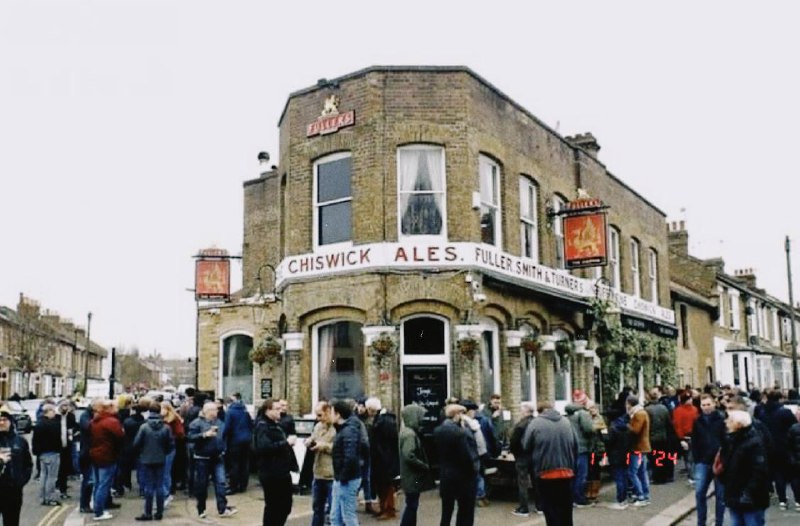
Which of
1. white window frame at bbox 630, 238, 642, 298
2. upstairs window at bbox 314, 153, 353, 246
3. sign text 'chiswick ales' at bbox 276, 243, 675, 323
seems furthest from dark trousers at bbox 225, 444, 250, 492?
white window frame at bbox 630, 238, 642, 298

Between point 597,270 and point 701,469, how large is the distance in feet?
40.8

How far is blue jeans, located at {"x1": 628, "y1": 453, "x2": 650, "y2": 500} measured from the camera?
1280 cm

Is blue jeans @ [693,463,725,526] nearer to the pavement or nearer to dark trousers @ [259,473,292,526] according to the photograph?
the pavement

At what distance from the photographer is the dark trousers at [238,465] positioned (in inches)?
570

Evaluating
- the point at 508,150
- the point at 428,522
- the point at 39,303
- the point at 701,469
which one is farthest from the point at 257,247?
the point at 39,303

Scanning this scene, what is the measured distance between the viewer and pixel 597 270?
23.0 m

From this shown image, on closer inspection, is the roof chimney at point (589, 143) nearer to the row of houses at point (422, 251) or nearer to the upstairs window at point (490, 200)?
the row of houses at point (422, 251)

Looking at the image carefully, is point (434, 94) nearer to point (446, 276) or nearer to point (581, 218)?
point (446, 276)

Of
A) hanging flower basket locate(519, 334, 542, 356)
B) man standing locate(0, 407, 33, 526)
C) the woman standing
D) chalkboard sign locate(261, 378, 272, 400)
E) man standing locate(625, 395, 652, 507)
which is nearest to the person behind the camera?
man standing locate(0, 407, 33, 526)

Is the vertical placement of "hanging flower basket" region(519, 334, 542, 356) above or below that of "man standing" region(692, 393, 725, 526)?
above

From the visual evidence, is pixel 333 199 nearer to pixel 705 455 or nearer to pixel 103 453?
pixel 103 453

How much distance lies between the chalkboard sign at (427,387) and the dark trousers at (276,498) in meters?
6.17

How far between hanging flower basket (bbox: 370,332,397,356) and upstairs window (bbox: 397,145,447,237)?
85.6 inches

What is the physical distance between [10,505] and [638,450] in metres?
8.76
